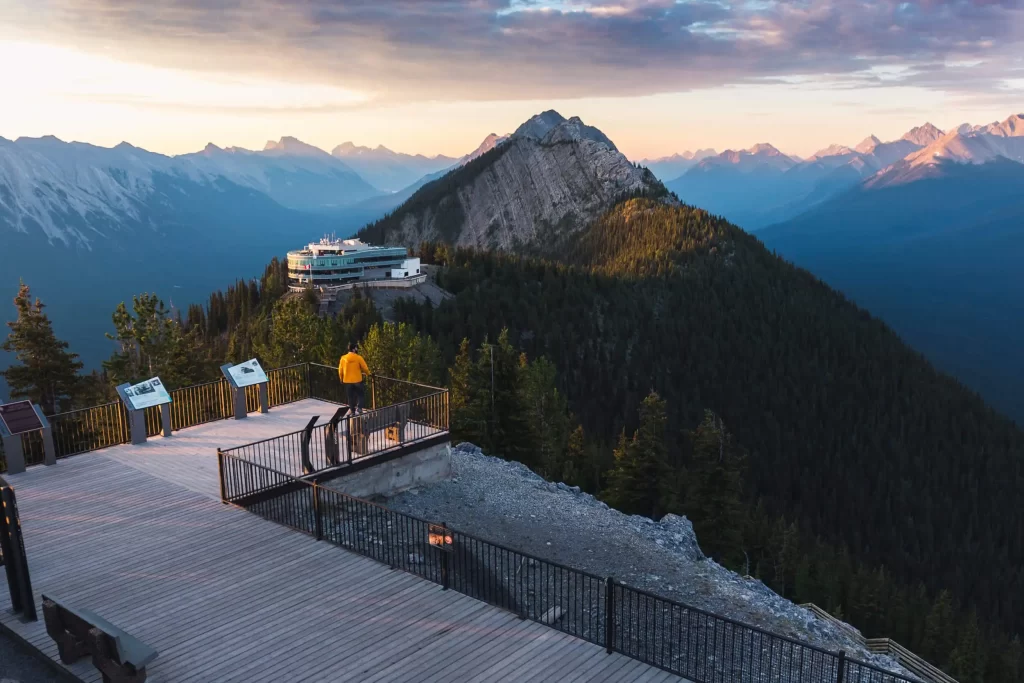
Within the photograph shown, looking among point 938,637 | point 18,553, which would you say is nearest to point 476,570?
point 18,553

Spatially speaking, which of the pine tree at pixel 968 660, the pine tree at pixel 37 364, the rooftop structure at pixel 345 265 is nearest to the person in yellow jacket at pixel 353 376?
the pine tree at pixel 968 660

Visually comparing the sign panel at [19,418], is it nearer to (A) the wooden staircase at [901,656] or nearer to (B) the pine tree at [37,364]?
(A) the wooden staircase at [901,656]

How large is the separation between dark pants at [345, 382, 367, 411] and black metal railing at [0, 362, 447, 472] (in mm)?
1159

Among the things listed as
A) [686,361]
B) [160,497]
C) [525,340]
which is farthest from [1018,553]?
[160,497]

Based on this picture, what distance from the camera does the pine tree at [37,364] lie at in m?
47.3

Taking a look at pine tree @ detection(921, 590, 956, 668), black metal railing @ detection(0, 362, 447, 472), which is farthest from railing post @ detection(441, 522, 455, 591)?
pine tree @ detection(921, 590, 956, 668)

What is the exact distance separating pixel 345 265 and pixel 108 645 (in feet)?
441

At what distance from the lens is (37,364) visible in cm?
4772

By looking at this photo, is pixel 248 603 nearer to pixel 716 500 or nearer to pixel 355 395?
pixel 355 395

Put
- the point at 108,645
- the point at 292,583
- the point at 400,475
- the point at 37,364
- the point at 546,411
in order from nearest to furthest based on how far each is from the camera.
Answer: the point at 108,645 → the point at 292,583 → the point at 400,475 → the point at 37,364 → the point at 546,411

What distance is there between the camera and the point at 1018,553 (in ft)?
284

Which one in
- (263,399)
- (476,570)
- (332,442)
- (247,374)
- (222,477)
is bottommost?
(476,570)

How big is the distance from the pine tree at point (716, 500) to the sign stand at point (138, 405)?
1149 inches

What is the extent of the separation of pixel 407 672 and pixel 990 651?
50697mm
